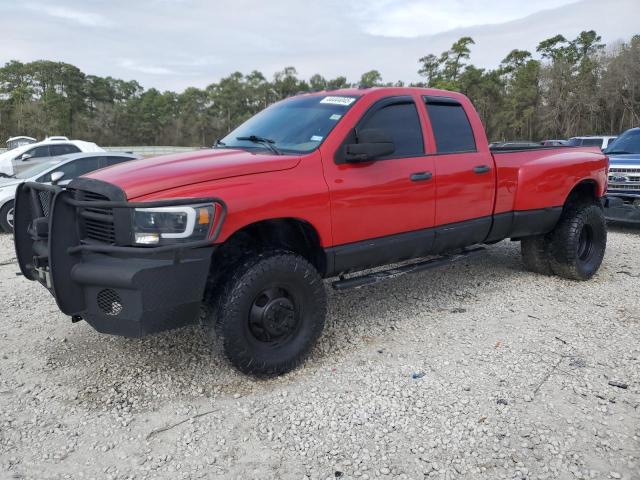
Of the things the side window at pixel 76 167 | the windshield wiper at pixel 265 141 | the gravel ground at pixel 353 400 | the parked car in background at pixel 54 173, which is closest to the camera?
the gravel ground at pixel 353 400

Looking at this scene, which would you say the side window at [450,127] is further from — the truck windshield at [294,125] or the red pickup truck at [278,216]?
the truck windshield at [294,125]

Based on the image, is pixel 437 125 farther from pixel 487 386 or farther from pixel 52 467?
pixel 52 467

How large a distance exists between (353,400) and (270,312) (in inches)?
29.9

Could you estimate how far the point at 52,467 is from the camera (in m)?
2.47

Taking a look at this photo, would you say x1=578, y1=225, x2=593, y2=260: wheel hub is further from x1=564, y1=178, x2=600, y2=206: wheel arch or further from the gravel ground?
the gravel ground

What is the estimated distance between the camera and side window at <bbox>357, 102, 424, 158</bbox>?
3.90 meters

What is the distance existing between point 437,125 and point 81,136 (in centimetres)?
6486

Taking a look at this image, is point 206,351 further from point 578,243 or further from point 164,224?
point 578,243

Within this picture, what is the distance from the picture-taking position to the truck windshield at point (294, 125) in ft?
12.0

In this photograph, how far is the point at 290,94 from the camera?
3594 centimetres

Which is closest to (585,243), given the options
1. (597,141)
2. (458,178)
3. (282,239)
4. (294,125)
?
(458,178)

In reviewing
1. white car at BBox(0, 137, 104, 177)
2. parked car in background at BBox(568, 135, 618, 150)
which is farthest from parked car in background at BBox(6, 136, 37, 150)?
parked car in background at BBox(568, 135, 618, 150)

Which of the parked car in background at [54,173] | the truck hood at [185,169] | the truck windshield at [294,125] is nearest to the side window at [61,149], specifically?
the parked car in background at [54,173]

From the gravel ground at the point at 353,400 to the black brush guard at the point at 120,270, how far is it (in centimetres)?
60
